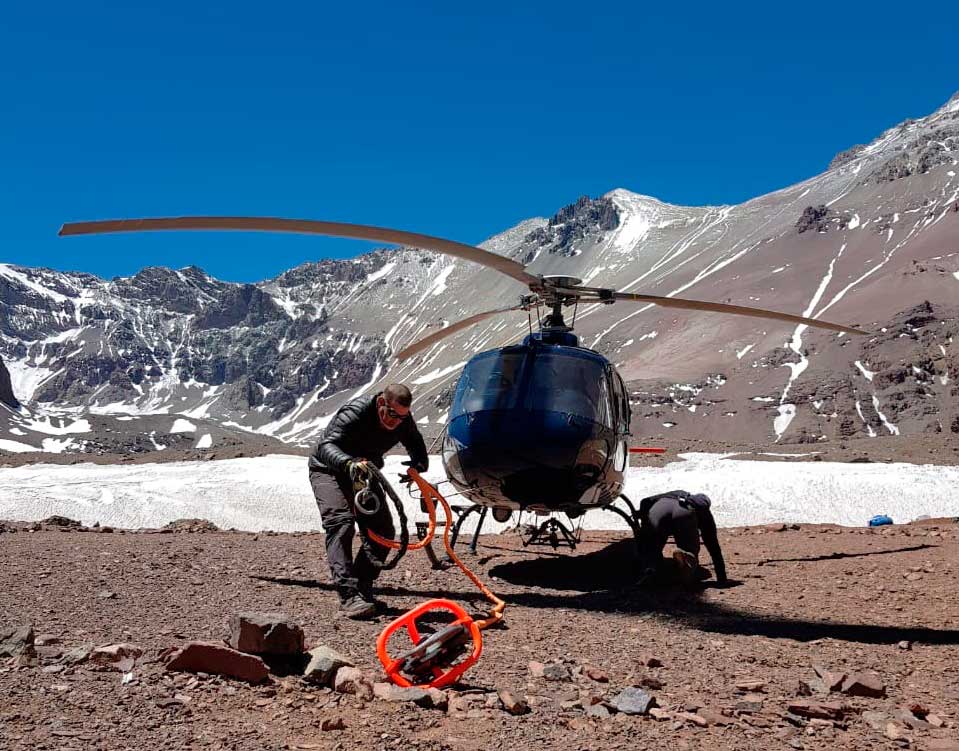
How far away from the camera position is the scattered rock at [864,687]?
463 centimetres

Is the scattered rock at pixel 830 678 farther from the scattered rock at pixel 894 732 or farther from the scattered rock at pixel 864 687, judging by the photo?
the scattered rock at pixel 894 732

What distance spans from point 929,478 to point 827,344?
77232 millimetres

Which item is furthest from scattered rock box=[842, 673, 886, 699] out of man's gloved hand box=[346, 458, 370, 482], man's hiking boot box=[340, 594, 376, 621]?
man's gloved hand box=[346, 458, 370, 482]

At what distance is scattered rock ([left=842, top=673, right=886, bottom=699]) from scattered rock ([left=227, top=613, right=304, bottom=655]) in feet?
9.92

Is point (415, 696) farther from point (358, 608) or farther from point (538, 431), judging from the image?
point (538, 431)

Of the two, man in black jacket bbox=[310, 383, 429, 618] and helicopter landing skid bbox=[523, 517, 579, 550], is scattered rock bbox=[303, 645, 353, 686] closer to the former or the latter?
man in black jacket bbox=[310, 383, 429, 618]

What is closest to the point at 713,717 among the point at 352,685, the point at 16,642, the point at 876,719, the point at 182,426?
the point at 876,719

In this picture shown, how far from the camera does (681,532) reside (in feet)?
28.8

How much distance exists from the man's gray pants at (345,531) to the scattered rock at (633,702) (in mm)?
2851

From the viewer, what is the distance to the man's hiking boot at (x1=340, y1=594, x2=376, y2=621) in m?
6.30

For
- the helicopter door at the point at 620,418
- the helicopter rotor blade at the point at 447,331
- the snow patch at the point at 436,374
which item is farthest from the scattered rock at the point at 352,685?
the snow patch at the point at 436,374

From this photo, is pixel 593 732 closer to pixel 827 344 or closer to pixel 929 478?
pixel 929 478

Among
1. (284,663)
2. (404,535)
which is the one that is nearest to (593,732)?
(284,663)

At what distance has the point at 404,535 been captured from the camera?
276 inches
